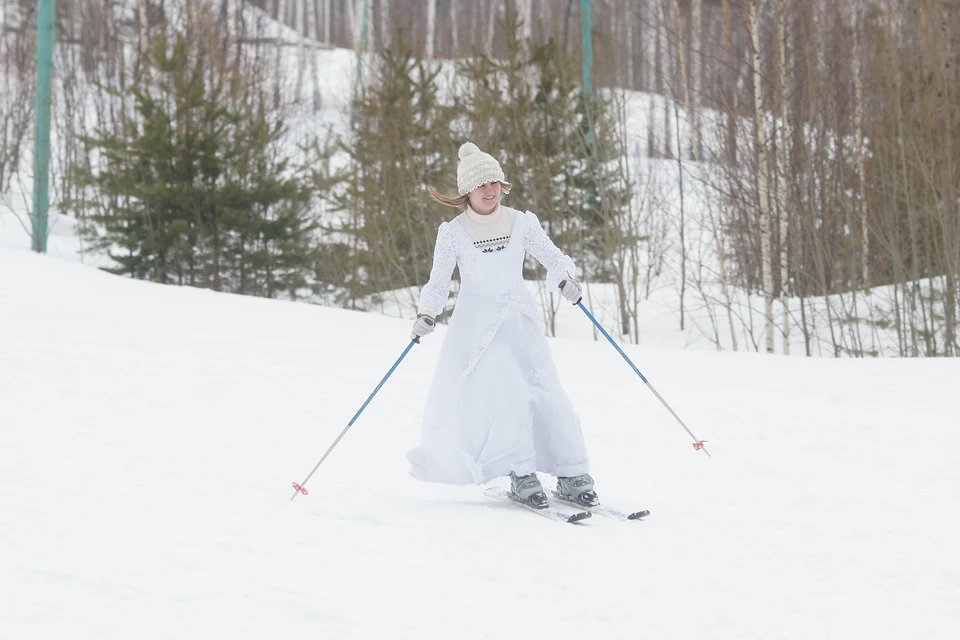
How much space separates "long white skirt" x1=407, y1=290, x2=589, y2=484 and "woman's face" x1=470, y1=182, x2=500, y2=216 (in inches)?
15.5

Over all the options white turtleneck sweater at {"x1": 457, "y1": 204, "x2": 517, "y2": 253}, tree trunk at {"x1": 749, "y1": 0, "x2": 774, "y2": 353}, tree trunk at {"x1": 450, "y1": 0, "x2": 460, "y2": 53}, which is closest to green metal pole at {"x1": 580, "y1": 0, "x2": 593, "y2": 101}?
tree trunk at {"x1": 450, "y1": 0, "x2": 460, "y2": 53}

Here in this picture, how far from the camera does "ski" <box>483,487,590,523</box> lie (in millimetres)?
4312

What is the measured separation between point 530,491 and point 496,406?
0.40m

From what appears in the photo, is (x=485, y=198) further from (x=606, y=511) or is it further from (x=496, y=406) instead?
(x=606, y=511)

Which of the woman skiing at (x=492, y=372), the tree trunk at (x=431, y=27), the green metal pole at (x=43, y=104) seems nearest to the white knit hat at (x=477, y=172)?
the woman skiing at (x=492, y=372)

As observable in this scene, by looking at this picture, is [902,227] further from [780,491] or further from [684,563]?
[684,563]

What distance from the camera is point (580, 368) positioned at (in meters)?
8.91

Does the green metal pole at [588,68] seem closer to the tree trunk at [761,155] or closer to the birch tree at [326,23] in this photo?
the tree trunk at [761,155]

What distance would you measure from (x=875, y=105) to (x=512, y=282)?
1046 centimetres

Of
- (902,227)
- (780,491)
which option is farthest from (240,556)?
(902,227)

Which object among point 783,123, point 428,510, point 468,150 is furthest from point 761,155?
point 428,510

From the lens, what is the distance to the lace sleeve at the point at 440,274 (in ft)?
15.0

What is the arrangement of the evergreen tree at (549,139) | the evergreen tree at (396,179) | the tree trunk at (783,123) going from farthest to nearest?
the evergreen tree at (396,179), the evergreen tree at (549,139), the tree trunk at (783,123)

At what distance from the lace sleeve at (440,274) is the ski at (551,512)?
0.92 meters
